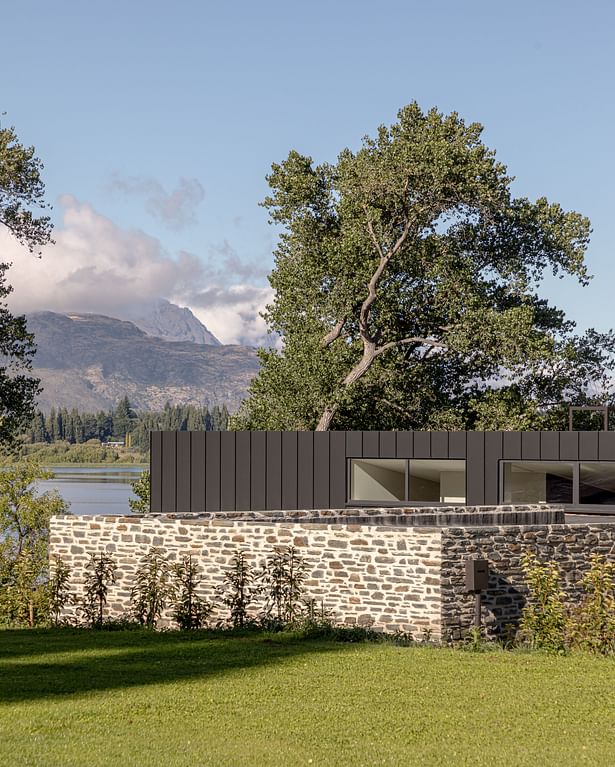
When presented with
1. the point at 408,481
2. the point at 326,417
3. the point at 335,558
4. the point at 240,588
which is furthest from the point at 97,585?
the point at 326,417

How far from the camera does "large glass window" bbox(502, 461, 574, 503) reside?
63.9ft

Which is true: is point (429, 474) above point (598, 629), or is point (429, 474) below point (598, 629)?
above

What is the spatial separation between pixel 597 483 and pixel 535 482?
115cm

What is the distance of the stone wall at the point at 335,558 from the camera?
1318cm

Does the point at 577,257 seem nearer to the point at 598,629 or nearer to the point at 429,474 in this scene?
the point at 429,474

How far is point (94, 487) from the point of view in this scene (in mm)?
85000

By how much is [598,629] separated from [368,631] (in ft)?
9.04

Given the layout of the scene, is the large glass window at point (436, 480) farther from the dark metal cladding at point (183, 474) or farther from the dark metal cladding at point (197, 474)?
the dark metal cladding at point (183, 474)

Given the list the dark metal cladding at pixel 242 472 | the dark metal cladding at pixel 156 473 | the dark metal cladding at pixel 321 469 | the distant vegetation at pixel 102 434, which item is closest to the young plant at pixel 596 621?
the dark metal cladding at pixel 321 469

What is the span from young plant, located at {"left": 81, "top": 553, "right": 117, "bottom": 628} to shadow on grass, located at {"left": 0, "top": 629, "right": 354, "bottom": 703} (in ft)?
3.22

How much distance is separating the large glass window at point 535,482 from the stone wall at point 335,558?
665 centimetres

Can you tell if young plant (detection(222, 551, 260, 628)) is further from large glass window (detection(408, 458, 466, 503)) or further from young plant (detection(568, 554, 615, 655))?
large glass window (detection(408, 458, 466, 503))

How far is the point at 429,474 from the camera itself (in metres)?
20.2

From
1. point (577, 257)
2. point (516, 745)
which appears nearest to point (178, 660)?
point (516, 745)
